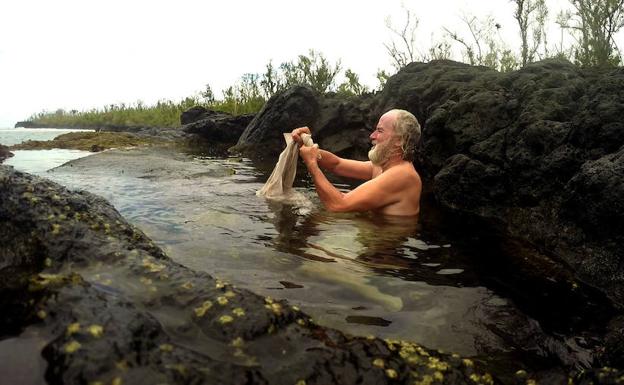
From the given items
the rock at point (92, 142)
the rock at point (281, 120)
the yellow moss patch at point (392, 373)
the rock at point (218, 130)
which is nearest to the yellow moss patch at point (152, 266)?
the yellow moss patch at point (392, 373)

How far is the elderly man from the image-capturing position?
477 centimetres

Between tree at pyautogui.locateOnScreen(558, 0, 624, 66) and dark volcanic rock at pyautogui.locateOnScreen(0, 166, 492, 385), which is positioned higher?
tree at pyautogui.locateOnScreen(558, 0, 624, 66)

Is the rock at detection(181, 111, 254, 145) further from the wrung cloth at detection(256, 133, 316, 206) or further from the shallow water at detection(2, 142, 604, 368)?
the wrung cloth at detection(256, 133, 316, 206)

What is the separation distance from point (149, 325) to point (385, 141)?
158 inches

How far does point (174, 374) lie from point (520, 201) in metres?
4.95

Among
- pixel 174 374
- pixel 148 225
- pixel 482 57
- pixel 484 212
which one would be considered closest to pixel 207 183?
pixel 148 225

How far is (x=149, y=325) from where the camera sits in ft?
5.44

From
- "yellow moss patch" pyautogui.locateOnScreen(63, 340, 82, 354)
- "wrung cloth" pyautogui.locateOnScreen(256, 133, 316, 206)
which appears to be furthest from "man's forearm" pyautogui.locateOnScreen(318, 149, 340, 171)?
"yellow moss patch" pyautogui.locateOnScreen(63, 340, 82, 354)

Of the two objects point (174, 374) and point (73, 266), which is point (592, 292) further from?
point (73, 266)

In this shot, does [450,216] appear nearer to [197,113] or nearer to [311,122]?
[311,122]

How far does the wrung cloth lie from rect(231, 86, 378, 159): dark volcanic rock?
257 inches

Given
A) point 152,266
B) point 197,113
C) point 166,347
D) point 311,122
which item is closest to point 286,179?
point 152,266

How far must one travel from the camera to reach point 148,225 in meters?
4.22

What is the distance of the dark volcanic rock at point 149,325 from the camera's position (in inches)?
57.8
